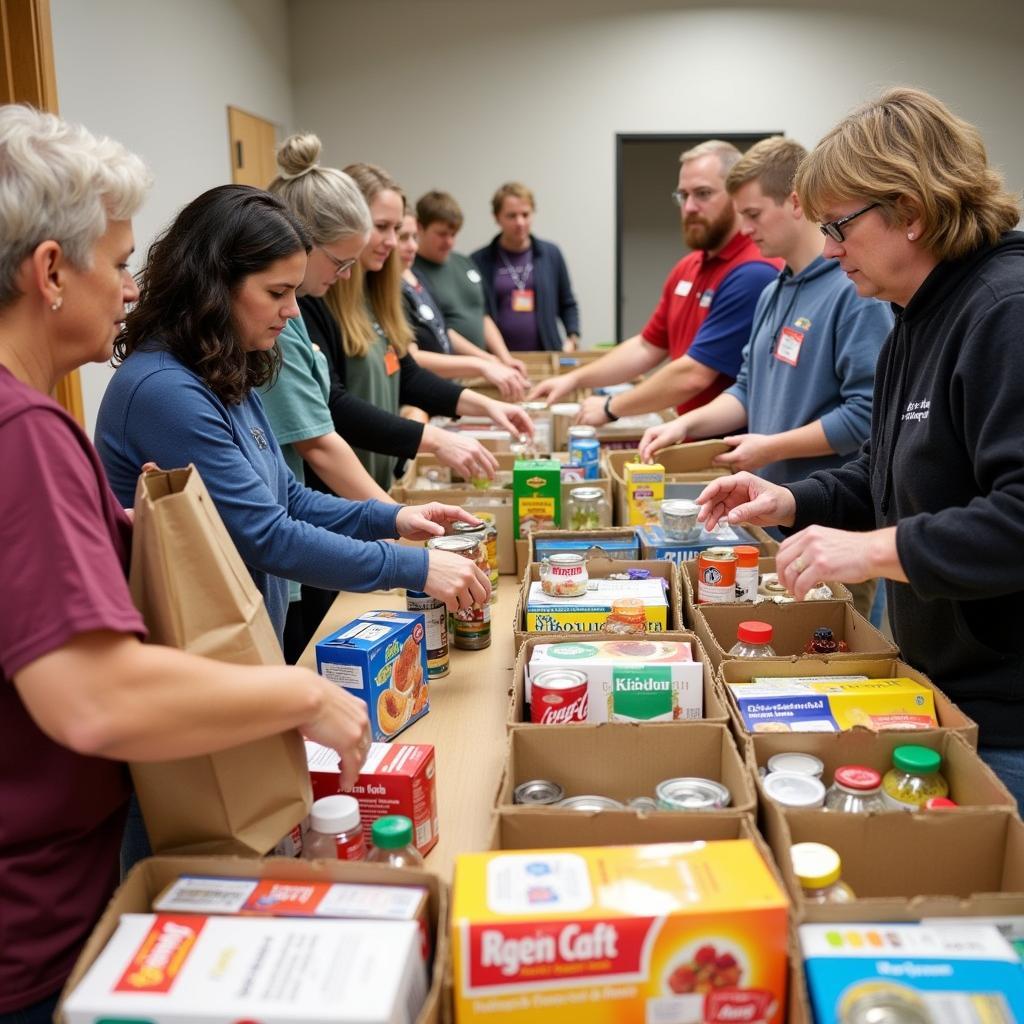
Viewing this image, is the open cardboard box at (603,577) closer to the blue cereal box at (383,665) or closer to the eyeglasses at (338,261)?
the blue cereal box at (383,665)

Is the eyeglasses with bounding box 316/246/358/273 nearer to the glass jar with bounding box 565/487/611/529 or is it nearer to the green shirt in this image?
the glass jar with bounding box 565/487/611/529

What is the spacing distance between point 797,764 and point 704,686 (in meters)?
0.22

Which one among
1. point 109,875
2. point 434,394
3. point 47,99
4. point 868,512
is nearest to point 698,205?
point 434,394

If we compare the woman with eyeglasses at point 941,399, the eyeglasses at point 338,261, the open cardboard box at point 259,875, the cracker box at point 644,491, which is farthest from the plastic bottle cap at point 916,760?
the eyeglasses at point 338,261

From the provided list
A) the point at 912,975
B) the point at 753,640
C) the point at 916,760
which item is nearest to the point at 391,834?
the point at 912,975

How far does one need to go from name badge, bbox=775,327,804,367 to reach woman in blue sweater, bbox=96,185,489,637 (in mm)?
1311

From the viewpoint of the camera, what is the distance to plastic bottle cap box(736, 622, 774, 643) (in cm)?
171

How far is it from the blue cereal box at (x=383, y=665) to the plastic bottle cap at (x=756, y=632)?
1.85 feet

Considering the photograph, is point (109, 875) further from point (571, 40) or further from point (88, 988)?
point (571, 40)

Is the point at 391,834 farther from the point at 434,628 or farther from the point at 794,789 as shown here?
the point at 434,628

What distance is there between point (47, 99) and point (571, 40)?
5.28 meters

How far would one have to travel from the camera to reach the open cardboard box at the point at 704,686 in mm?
1478

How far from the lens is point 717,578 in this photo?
1.94m

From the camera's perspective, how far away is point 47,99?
3.48 meters
